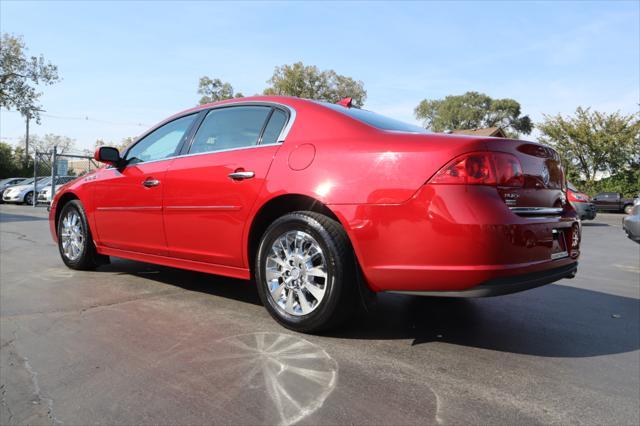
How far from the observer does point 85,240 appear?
4.85m

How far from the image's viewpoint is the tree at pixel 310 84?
4691cm

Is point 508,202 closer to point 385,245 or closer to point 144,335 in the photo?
point 385,245

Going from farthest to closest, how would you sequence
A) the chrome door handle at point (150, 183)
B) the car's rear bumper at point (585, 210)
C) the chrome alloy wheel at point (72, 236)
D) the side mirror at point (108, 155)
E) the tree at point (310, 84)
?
the tree at point (310, 84) < the car's rear bumper at point (585, 210) < the chrome alloy wheel at point (72, 236) < the side mirror at point (108, 155) < the chrome door handle at point (150, 183)

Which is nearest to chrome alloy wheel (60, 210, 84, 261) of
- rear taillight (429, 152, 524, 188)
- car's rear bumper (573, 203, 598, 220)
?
rear taillight (429, 152, 524, 188)

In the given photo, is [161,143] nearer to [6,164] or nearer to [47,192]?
[47,192]

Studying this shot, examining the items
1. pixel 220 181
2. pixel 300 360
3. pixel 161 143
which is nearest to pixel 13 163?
pixel 161 143

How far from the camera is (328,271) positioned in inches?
111

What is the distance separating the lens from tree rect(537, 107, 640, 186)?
113ft

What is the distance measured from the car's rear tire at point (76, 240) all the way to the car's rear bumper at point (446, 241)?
10.7ft

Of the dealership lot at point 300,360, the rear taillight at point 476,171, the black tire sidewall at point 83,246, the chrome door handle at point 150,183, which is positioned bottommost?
the dealership lot at point 300,360

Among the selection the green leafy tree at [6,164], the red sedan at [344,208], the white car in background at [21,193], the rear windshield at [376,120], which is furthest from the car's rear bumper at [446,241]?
the green leafy tree at [6,164]

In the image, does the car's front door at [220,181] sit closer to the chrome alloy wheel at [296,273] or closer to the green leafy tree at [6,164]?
the chrome alloy wheel at [296,273]

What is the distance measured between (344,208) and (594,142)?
3876 centimetres

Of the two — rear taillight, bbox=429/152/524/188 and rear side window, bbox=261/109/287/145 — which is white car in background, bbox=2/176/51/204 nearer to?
rear side window, bbox=261/109/287/145
